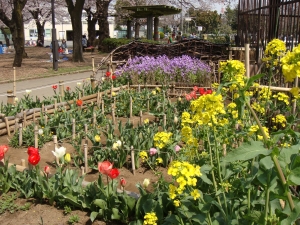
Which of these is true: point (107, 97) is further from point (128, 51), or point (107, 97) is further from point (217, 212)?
point (217, 212)

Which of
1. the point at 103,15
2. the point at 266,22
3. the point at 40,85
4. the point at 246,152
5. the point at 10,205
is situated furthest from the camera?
the point at 103,15

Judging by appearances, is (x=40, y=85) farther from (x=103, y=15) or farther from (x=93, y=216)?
(x=103, y=15)

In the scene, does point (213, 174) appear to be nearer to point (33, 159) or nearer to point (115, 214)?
point (115, 214)

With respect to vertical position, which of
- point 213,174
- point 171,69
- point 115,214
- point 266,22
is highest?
point 266,22

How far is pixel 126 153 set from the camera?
4684 millimetres

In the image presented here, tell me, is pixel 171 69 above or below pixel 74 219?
above

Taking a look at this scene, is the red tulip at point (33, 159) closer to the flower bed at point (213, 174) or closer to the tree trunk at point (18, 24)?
the flower bed at point (213, 174)

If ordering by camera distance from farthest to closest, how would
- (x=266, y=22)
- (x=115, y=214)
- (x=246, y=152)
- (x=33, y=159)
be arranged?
(x=266, y=22) → (x=33, y=159) → (x=115, y=214) → (x=246, y=152)

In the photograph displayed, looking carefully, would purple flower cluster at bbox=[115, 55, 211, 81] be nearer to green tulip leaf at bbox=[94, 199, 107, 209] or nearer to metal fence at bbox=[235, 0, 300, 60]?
metal fence at bbox=[235, 0, 300, 60]

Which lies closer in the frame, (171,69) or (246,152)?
(246,152)

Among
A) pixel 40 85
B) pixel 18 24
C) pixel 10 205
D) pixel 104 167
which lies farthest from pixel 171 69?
pixel 18 24

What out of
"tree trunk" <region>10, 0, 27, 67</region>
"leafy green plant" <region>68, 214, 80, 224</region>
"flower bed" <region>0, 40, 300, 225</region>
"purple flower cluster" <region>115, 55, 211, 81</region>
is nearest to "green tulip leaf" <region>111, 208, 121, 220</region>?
"flower bed" <region>0, 40, 300, 225</region>

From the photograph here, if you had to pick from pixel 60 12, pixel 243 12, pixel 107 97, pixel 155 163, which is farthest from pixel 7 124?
pixel 60 12

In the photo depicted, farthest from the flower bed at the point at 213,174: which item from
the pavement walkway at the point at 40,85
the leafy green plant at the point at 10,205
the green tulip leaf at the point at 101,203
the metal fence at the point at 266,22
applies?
the pavement walkway at the point at 40,85
